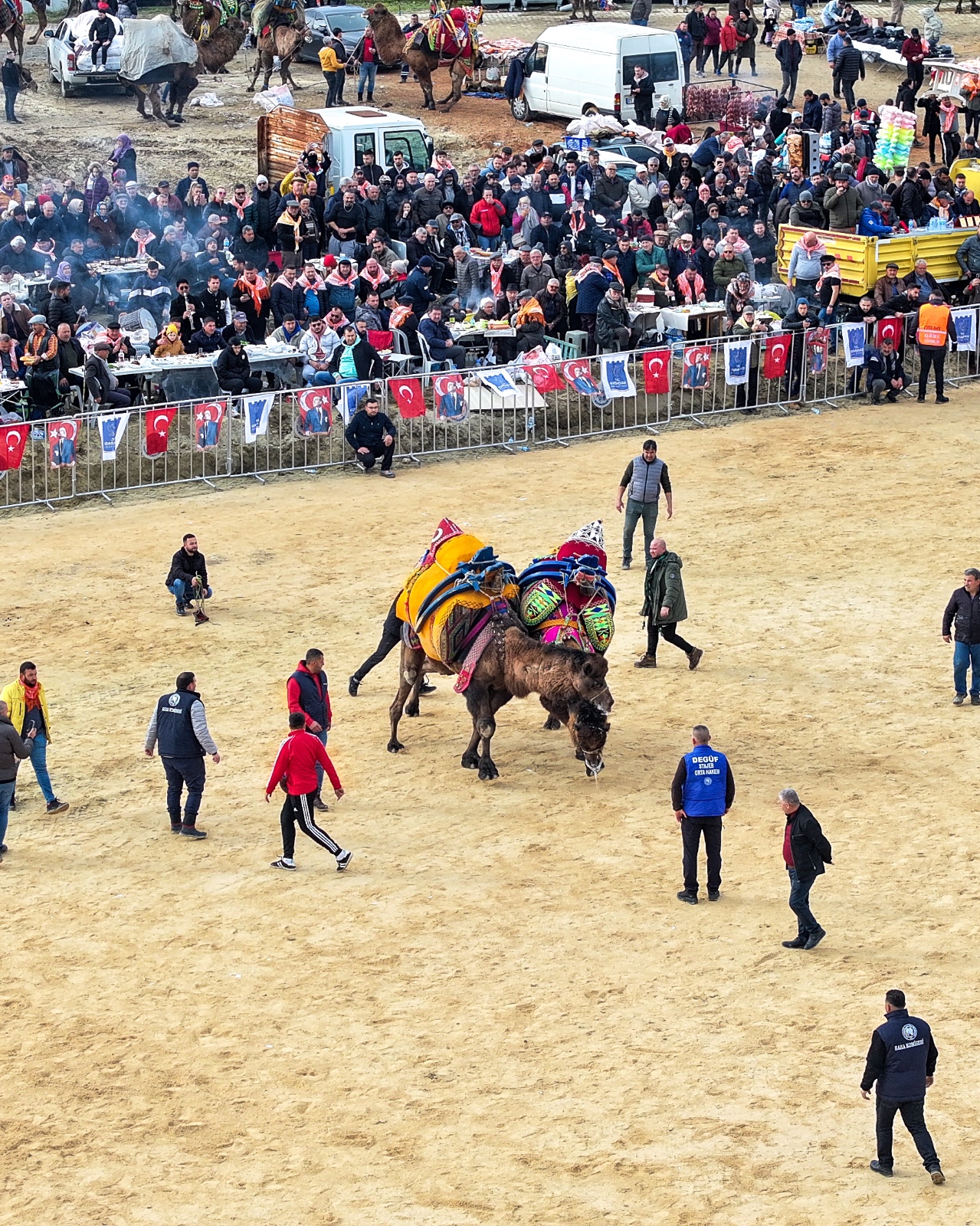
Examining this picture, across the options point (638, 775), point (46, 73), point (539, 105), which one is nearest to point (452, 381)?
point (638, 775)

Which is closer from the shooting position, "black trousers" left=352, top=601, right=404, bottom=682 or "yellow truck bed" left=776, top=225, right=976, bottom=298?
"black trousers" left=352, top=601, right=404, bottom=682

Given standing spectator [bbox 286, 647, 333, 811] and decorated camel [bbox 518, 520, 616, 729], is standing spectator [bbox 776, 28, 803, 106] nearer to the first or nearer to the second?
decorated camel [bbox 518, 520, 616, 729]

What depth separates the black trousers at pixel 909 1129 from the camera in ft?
36.8

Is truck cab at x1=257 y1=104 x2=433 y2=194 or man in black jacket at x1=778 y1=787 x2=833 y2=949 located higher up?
truck cab at x1=257 y1=104 x2=433 y2=194

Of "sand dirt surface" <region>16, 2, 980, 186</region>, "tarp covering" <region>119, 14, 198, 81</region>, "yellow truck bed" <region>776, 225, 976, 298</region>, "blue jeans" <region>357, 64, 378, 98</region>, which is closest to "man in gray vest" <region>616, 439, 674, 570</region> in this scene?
"yellow truck bed" <region>776, 225, 976, 298</region>

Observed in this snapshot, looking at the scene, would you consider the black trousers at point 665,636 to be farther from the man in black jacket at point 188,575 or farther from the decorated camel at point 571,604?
the man in black jacket at point 188,575

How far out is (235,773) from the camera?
17.4 meters

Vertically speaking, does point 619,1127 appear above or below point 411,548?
below

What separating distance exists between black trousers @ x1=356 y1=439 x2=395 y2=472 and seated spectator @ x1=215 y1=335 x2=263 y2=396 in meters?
1.80

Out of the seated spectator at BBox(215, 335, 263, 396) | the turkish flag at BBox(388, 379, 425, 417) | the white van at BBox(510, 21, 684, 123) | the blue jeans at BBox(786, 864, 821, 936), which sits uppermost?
the white van at BBox(510, 21, 684, 123)

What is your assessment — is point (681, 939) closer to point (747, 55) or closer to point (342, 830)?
point (342, 830)

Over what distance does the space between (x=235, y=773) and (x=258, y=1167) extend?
621 centimetres

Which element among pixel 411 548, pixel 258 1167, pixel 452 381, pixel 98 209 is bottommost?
pixel 258 1167

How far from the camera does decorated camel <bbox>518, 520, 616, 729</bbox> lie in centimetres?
1722
